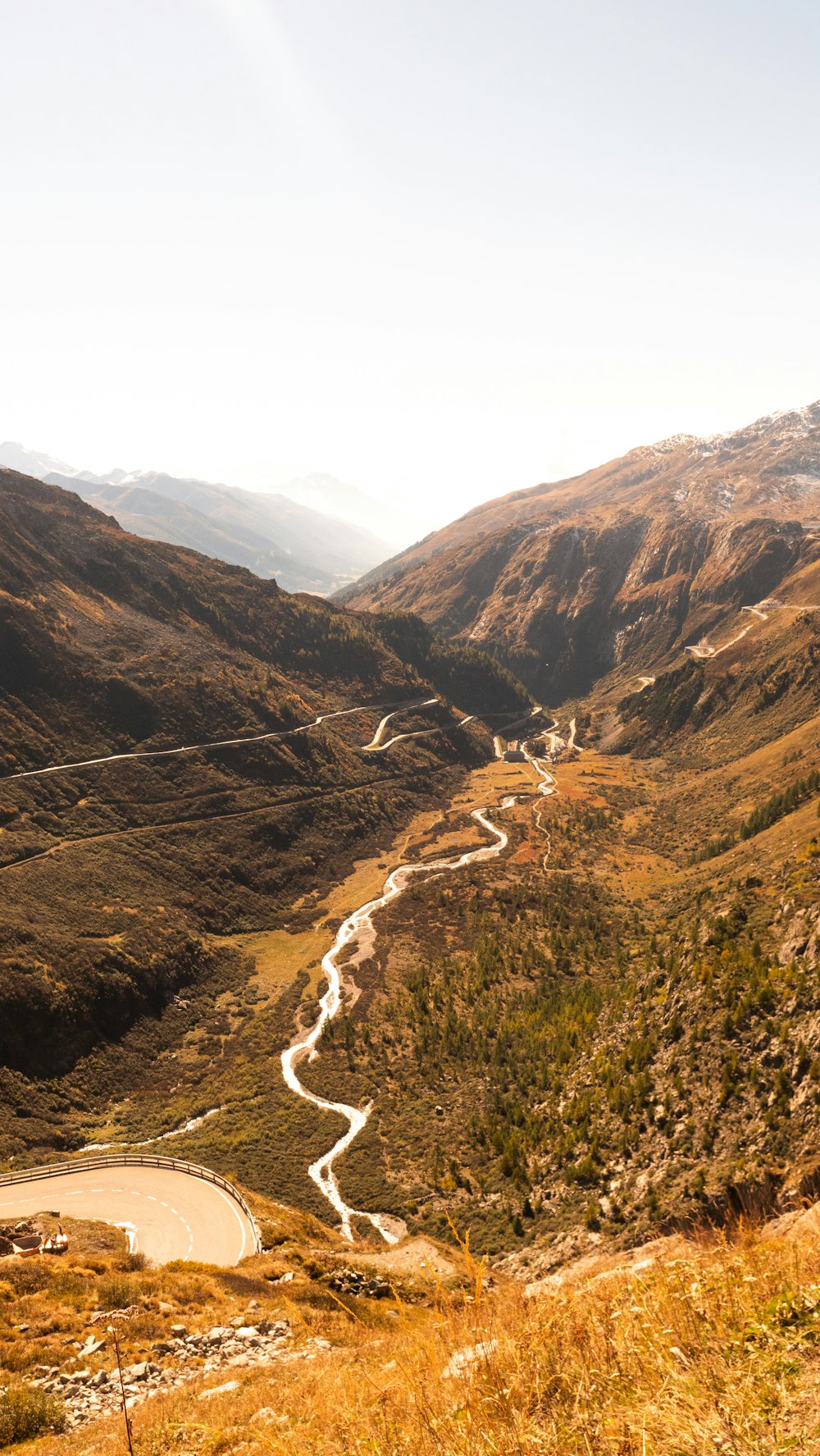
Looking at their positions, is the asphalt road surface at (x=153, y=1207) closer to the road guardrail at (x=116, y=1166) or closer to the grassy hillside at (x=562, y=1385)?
the road guardrail at (x=116, y=1166)

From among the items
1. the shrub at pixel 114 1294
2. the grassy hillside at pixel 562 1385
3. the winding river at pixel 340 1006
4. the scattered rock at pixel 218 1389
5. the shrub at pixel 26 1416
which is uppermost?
the grassy hillside at pixel 562 1385

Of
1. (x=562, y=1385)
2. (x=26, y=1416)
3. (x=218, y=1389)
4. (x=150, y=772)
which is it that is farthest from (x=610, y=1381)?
(x=150, y=772)

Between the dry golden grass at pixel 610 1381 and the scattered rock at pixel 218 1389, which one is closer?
the dry golden grass at pixel 610 1381

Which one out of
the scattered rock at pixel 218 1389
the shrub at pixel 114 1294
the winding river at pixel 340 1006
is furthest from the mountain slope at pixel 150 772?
the scattered rock at pixel 218 1389

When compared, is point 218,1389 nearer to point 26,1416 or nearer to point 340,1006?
point 26,1416

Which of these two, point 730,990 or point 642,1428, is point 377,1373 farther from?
point 730,990

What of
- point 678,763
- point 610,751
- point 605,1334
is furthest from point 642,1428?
point 610,751

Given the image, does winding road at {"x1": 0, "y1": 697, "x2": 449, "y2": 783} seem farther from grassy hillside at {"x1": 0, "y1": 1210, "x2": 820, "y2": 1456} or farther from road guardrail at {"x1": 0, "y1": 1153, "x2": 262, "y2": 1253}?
grassy hillside at {"x1": 0, "y1": 1210, "x2": 820, "y2": 1456}
